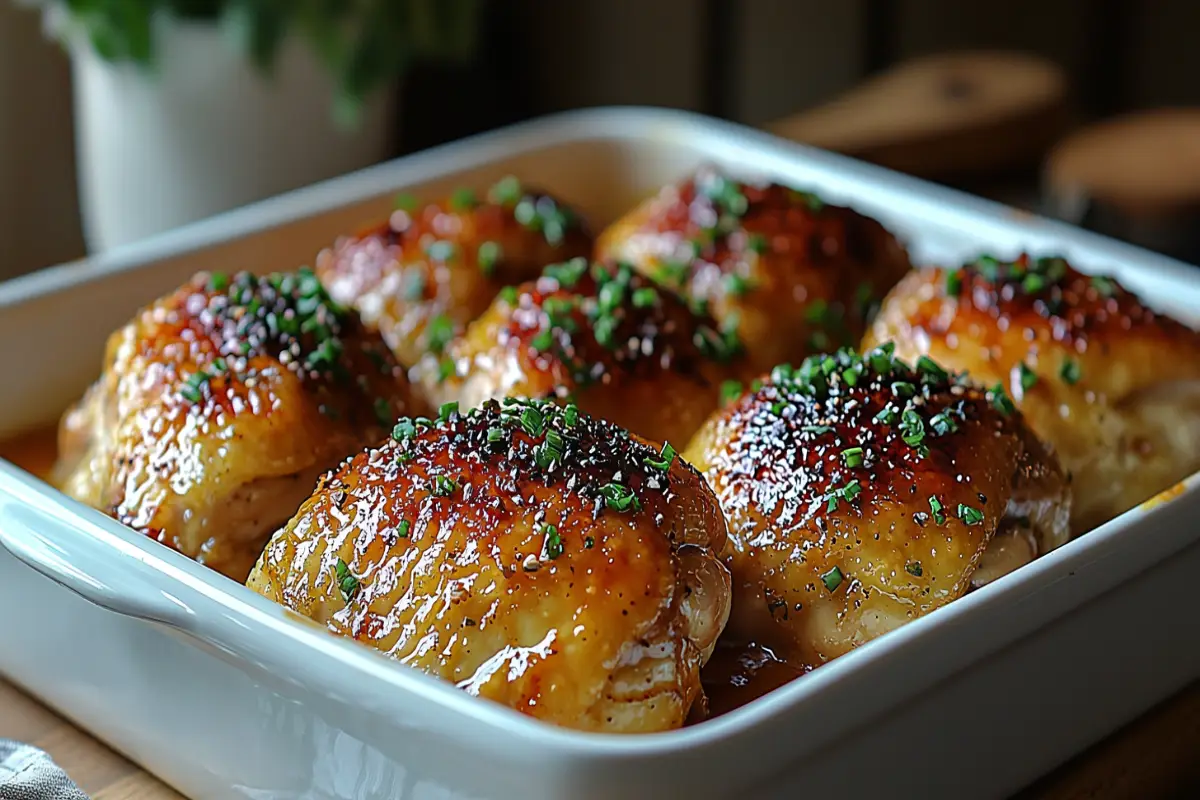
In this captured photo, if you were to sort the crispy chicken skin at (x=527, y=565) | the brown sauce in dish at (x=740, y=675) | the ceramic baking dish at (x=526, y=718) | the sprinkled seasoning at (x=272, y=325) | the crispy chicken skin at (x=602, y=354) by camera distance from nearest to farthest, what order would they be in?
the ceramic baking dish at (x=526, y=718)
the crispy chicken skin at (x=527, y=565)
the brown sauce in dish at (x=740, y=675)
the sprinkled seasoning at (x=272, y=325)
the crispy chicken skin at (x=602, y=354)

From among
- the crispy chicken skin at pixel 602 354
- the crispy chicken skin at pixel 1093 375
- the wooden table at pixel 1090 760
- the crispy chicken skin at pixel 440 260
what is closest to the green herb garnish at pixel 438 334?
the crispy chicken skin at pixel 440 260

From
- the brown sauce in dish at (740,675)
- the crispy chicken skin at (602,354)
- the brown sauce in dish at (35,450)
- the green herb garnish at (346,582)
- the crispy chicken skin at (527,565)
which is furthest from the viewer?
the brown sauce in dish at (35,450)

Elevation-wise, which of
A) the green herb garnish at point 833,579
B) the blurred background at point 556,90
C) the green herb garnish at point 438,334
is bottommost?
the blurred background at point 556,90

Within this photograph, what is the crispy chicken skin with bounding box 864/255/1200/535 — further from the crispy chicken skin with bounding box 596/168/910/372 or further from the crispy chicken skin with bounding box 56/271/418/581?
the crispy chicken skin with bounding box 56/271/418/581

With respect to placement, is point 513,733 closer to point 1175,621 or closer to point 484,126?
point 1175,621

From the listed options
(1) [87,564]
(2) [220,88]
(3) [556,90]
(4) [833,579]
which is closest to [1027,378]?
(4) [833,579]

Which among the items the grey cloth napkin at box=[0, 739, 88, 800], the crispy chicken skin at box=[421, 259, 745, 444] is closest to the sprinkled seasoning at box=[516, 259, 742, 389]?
the crispy chicken skin at box=[421, 259, 745, 444]

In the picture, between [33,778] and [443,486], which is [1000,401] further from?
[33,778]

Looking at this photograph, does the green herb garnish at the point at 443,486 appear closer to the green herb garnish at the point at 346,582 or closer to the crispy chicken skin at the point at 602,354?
the green herb garnish at the point at 346,582
